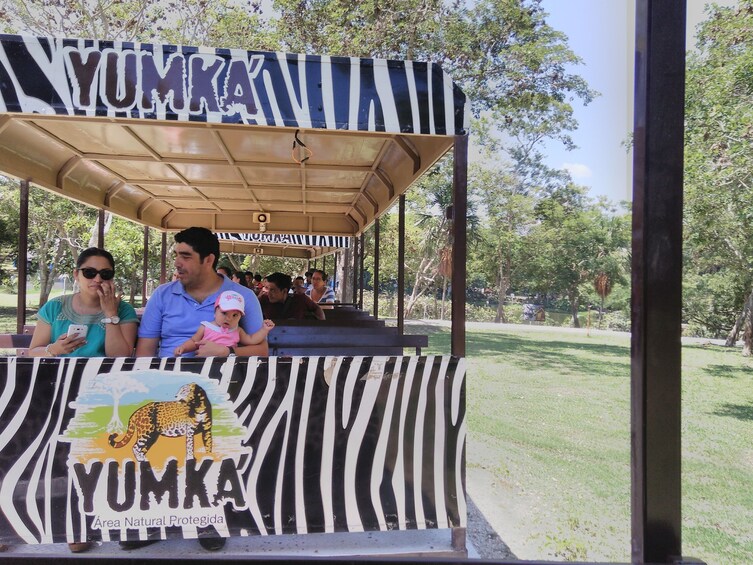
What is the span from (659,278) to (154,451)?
2242 mm

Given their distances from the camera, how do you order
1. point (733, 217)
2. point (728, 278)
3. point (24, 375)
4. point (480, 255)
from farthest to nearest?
point (480, 255) → point (728, 278) → point (733, 217) → point (24, 375)

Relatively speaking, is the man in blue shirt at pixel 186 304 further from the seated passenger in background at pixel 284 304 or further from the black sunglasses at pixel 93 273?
the seated passenger in background at pixel 284 304

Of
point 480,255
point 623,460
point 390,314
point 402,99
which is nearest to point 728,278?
point 480,255

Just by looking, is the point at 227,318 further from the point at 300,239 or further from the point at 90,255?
the point at 300,239

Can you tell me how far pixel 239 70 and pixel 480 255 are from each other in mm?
35749

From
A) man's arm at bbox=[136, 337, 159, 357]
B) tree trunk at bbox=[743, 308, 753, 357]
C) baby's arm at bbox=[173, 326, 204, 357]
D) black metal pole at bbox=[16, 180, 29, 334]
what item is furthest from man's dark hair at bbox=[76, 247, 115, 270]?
tree trunk at bbox=[743, 308, 753, 357]

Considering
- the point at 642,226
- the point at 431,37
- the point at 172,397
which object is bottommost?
the point at 172,397

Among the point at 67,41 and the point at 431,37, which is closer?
the point at 67,41

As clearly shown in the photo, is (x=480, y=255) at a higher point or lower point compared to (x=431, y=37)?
lower

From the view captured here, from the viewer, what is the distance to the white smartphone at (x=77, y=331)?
2.79 meters

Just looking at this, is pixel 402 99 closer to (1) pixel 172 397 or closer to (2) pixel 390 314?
(1) pixel 172 397

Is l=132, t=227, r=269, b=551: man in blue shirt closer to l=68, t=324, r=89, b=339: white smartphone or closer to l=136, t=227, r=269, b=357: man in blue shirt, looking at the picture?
l=136, t=227, r=269, b=357: man in blue shirt

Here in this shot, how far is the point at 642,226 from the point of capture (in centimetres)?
131

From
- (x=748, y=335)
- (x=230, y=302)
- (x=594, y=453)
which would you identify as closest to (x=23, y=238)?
(x=230, y=302)
